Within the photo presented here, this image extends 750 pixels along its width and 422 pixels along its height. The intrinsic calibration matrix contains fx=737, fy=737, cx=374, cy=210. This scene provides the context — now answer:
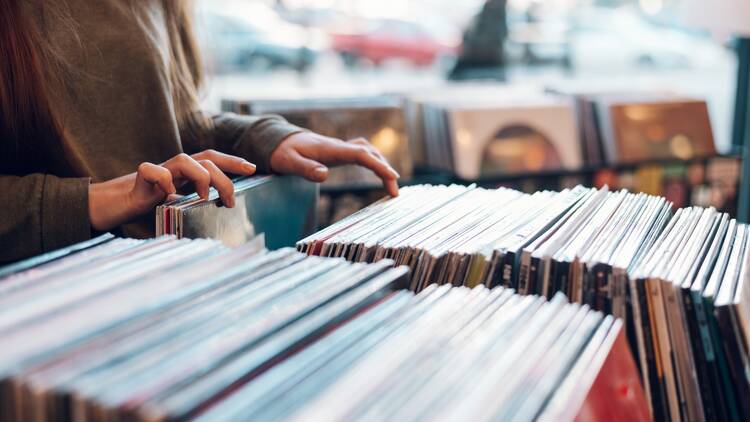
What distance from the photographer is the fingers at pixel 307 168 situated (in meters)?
1.06

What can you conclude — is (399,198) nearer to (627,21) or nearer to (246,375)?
(246,375)

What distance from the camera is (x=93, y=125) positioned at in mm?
979

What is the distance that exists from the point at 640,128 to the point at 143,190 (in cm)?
205

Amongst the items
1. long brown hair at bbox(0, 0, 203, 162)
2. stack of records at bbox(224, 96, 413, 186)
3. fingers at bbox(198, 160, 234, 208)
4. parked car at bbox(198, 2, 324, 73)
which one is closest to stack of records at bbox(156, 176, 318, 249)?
fingers at bbox(198, 160, 234, 208)

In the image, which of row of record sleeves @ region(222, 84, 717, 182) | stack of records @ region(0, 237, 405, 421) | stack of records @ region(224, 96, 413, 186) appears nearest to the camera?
stack of records @ region(0, 237, 405, 421)

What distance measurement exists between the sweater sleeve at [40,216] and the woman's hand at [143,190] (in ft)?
0.05

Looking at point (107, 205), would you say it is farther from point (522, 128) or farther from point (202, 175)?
point (522, 128)

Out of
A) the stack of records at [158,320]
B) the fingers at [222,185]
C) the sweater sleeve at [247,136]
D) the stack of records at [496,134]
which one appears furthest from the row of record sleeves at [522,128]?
the stack of records at [158,320]

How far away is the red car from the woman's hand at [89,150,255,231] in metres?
6.75

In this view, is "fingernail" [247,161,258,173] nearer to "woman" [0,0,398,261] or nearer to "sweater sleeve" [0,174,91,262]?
"woman" [0,0,398,261]

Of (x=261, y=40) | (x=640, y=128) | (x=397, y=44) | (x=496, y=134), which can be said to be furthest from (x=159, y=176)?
(x=397, y=44)

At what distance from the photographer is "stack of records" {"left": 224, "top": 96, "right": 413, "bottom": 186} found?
1918mm

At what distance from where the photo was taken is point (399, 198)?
1010 mm

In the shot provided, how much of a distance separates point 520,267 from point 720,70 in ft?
26.6
